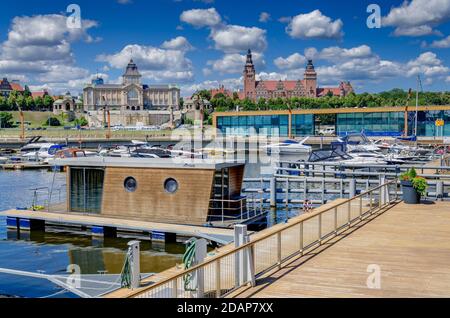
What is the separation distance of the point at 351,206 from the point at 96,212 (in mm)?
12060

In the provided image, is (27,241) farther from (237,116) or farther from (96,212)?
(237,116)

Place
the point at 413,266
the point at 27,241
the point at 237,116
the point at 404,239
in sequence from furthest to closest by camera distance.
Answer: the point at 237,116 < the point at 27,241 < the point at 404,239 < the point at 413,266

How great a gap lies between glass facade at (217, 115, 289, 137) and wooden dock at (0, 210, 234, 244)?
253 ft

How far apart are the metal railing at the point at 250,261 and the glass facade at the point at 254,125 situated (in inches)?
3396

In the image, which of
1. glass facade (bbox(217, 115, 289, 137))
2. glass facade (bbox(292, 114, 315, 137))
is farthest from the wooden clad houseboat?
glass facade (bbox(292, 114, 315, 137))

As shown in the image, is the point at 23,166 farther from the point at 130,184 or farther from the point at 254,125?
the point at 254,125

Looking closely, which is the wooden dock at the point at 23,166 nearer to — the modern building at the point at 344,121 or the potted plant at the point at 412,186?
the modern building at the point at 344,121

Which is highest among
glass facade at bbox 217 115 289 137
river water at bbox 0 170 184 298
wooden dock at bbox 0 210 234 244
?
glass facade at bbox 217 115 289 137

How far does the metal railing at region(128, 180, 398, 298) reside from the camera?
347 inches

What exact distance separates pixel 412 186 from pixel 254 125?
275 ft

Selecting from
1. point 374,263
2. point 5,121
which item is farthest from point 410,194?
point 5,121

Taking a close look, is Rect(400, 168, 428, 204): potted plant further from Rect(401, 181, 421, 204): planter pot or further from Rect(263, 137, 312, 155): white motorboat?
Rect(263, 137, 312, 155): white motorboat

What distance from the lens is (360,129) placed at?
3804 inches
